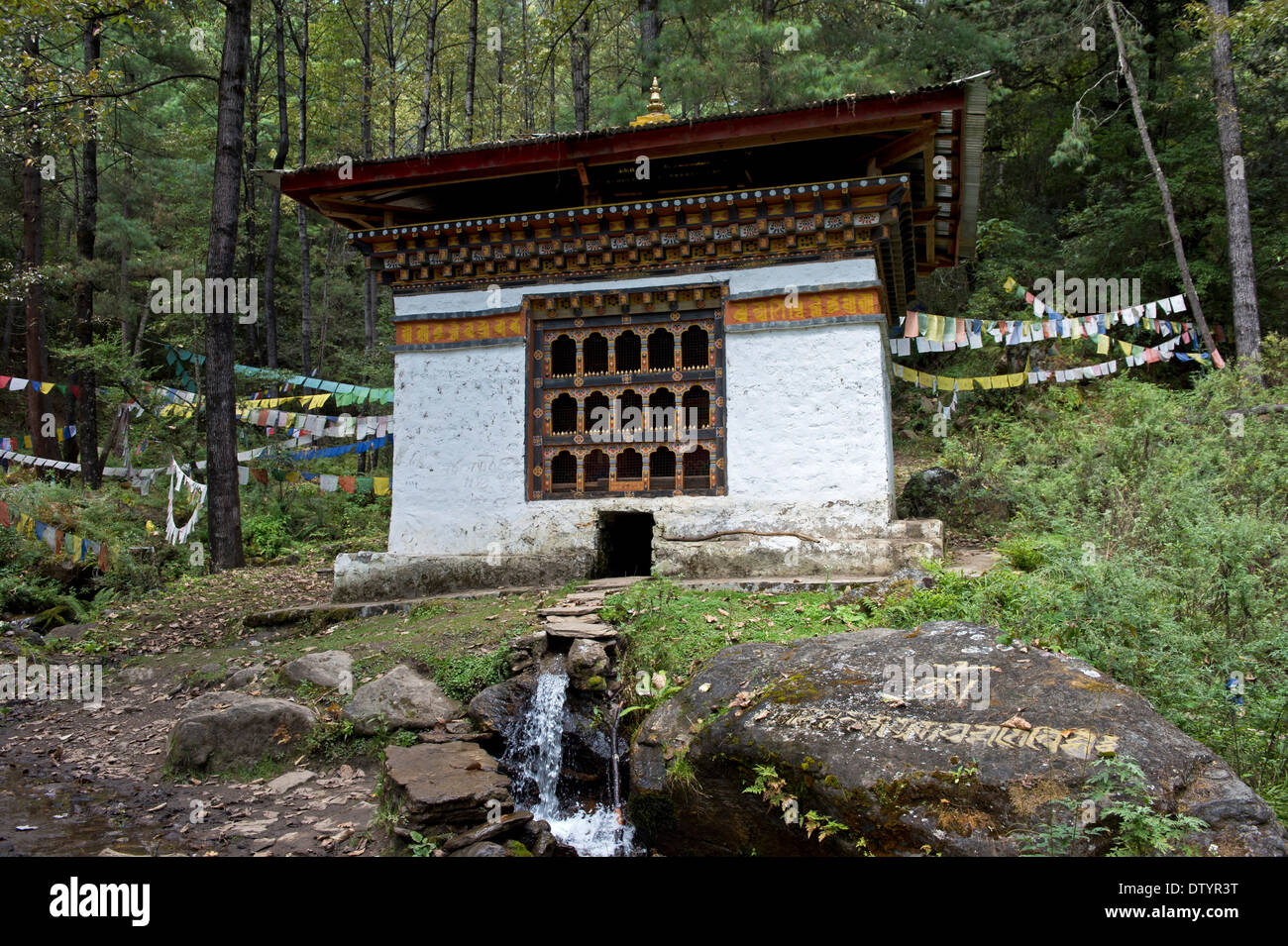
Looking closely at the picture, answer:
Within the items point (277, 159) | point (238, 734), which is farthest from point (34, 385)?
point (238, 734)

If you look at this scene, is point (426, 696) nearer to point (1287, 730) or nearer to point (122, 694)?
point (122, 694)

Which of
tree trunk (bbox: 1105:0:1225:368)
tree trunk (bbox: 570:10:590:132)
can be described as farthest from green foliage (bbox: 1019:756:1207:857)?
tree trunk (bbox: 570:10:590:132)

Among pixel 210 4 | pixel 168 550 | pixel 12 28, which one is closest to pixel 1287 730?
pixel 168 550

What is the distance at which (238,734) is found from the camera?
7.34m

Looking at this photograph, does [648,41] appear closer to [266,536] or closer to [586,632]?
[266,536]

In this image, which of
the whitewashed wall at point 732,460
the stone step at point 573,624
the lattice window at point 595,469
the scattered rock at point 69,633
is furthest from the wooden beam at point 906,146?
the scattered rock at point 69,633

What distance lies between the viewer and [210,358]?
12898 millimetres

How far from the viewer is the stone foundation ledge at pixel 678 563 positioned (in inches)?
→ 379

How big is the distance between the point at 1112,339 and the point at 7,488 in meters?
24.2

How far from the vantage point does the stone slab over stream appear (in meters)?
4.36

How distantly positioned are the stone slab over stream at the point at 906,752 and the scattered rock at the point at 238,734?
11.0 ft

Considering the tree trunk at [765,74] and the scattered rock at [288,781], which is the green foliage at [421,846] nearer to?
the scattered rock at [288,781]

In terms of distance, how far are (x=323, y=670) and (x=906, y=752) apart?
6.02m

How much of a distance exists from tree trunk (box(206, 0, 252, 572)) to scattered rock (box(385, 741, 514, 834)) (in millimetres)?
8074
